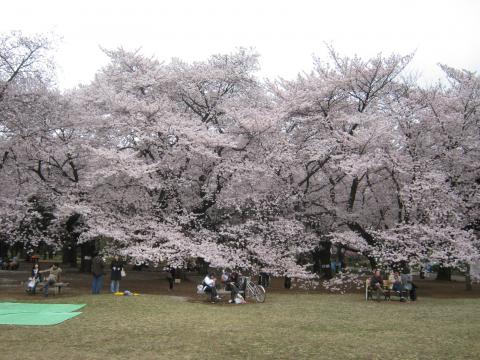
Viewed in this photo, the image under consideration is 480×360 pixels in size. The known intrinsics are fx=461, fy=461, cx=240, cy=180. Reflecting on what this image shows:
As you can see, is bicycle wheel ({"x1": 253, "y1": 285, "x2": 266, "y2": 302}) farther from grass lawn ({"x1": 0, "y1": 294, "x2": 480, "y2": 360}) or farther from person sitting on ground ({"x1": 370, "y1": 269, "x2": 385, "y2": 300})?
person sitting on ground ({"x1": 370, "y1": 269, "x2": 385, "y2": 300})

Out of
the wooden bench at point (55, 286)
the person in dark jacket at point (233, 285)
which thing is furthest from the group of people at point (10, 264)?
the person in dark jacket at point (233, 285)

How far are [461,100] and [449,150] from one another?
242 centimetres

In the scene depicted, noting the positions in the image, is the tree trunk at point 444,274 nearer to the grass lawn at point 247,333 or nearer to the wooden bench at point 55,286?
the grass lawn at point 247,333

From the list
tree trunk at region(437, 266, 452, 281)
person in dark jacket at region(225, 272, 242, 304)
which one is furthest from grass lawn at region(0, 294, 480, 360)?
tree trunk at region(437, 266, 452, 281)

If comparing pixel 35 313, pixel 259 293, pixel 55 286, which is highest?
pixel 259 293

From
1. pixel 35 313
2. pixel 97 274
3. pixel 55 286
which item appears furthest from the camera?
pixel 97 274

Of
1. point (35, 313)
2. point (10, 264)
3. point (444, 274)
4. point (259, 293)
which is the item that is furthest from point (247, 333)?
point (10, 264)

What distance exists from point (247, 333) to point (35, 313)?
623 cm

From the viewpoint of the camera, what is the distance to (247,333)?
407 inches

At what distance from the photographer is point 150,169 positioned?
21.3 metres

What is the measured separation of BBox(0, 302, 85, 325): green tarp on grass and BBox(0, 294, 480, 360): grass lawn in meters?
0.48

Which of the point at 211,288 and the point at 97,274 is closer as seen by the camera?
the point at 211,288

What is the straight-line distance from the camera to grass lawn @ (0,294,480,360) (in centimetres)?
845

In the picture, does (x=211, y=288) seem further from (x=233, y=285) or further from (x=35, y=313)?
(x=35, y=313)
